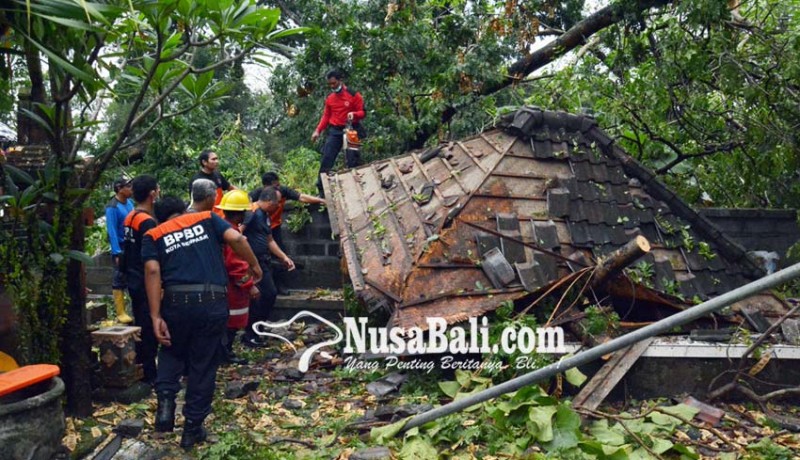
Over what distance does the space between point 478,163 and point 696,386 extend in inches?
109

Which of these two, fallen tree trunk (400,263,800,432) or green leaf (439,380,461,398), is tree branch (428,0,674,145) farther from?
fallen tree trunk (400,263,800,432)

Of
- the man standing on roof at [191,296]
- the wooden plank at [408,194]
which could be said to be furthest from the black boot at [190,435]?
the wooden plank at [408,194]

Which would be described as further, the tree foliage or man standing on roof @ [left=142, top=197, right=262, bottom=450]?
the tree foliage

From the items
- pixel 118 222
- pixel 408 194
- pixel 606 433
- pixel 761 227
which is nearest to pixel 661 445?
pixel 606 433

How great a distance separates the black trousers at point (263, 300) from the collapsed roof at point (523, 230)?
0.88 meters

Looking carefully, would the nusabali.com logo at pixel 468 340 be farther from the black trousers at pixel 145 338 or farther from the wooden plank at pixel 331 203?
the wooden plank at pixel 331 203

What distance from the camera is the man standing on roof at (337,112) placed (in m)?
9.51

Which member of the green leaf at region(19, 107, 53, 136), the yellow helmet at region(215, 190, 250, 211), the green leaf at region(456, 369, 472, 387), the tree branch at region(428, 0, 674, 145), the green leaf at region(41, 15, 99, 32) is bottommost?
the green leaf at region(456, 369, 472, 387)

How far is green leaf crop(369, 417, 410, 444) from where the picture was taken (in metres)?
4.22

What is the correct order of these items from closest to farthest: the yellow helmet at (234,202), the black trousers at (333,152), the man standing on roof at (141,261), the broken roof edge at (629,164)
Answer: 1. the man standing on roof at (141,261)
2. the yellow helmet at (234,202)
3. the broken roof edge at (629,164)
4. the black trousers at (333,152)

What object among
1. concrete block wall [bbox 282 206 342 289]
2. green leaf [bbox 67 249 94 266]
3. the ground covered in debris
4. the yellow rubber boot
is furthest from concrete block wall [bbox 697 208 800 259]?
green leaf [bbox 67 249 94 266]

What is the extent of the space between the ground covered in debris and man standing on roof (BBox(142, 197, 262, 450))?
37cm

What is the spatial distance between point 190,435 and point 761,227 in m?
7.35

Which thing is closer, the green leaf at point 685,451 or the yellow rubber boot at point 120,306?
the green leaf at point 685,451
